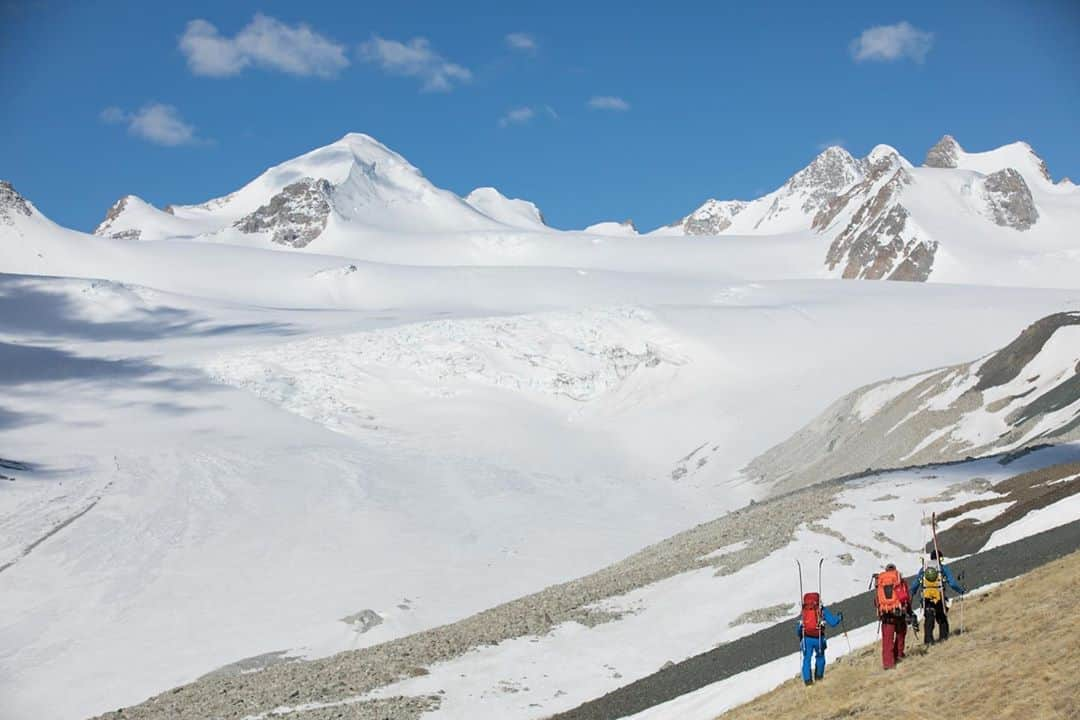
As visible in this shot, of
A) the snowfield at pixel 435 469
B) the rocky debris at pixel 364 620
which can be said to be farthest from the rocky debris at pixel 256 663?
the rocky debris at pixel 364 620

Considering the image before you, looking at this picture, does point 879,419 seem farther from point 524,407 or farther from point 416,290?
point 416,290

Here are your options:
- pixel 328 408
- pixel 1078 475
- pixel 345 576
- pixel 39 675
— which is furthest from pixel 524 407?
pixel 1078 475

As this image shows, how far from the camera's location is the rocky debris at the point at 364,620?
41.5 metres

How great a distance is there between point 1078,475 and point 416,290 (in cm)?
13321

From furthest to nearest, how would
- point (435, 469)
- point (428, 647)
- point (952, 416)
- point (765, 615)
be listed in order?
1. point (435, 469)
2. point (952, 416)
3. point (428, 647)
4. point (765, 615)

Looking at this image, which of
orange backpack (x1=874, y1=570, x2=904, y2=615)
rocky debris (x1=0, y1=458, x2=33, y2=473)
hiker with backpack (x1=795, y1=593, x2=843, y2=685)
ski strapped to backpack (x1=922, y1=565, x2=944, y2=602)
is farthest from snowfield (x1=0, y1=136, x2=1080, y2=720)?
ski strapped to backpack (x1=922, y1=565, x2=944, y2=602)

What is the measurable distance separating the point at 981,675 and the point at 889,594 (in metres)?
2.50

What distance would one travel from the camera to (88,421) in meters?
83.3

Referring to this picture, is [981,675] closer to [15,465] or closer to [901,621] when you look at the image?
[901,621]

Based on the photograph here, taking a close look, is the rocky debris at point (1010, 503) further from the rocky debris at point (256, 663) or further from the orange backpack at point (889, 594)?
the rocky debris at point (256, 663)

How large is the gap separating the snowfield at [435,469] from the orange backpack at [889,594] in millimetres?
10261

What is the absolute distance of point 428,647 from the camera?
96.9 feet

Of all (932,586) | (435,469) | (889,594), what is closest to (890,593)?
(889,594)

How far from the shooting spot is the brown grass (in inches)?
517
